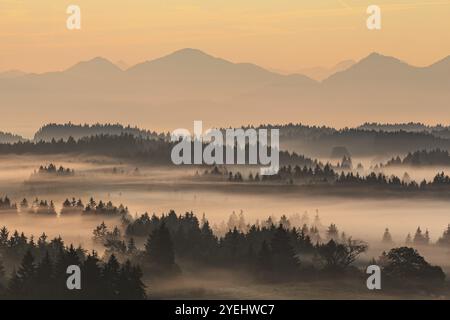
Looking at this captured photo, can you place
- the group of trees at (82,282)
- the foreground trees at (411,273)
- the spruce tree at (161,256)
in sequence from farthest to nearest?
the spruce tree at (161,256), the foreground trees at (411,273), the group of trees at (82,282)

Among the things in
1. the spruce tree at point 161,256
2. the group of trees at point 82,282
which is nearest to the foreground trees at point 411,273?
the spruce tree at point 161,256

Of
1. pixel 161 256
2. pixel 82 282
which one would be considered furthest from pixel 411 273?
pixel 82 282

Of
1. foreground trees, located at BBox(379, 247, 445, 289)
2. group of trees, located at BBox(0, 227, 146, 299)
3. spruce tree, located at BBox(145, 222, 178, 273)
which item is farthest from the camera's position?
spruce tree, located at BBox(145, 222, 178, 273)

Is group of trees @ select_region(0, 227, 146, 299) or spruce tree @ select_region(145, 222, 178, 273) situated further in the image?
spruce tree @ select_region(145, 222, 178, 273)

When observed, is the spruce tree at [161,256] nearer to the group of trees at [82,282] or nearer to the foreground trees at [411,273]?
the group of trees at [82,282]

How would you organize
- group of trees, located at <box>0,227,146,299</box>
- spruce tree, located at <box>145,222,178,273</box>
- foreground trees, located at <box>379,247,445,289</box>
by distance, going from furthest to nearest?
spruce tree, located at <box>145,222,178,273</box> < foreground trees, located at <box>379,247,445,289</box> < group of trees, located at <box>0,227,146,299</box>

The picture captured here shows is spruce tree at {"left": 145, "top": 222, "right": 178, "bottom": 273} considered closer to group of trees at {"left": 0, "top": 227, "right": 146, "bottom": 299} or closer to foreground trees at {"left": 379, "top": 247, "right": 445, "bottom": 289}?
group of trees at {"left": 0, "top": 227, "right": 146, "bottom": 299}

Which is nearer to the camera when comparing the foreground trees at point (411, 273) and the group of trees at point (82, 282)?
the group of trees at point (82, 282)

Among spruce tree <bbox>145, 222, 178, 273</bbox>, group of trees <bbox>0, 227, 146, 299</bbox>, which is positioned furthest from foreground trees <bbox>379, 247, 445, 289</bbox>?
group of trees <bbox>0, 227, 146, 299</bbox>

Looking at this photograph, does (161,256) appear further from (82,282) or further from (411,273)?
(411,273)

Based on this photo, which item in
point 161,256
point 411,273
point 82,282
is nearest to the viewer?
point 82,282

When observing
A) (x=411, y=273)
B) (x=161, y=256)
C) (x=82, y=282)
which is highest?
(x=82, y=282)

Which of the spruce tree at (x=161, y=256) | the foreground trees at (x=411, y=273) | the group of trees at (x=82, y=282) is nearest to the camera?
the group of trees at (x=82, y=282)

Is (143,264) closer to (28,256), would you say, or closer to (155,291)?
(155,291)
